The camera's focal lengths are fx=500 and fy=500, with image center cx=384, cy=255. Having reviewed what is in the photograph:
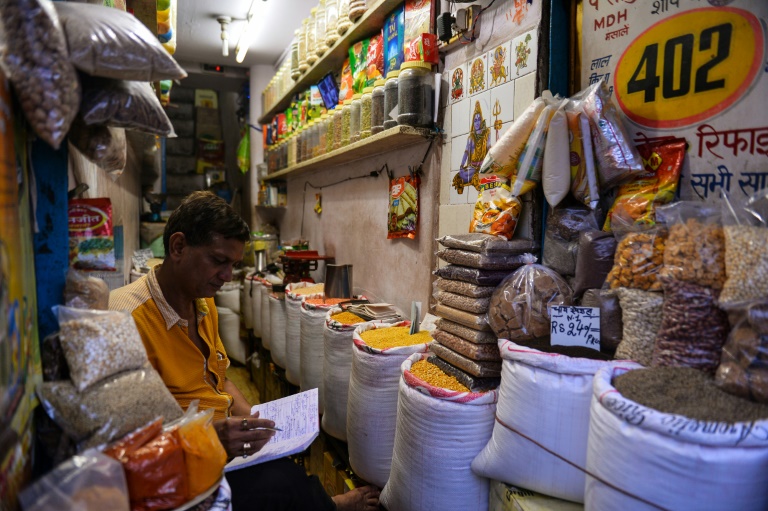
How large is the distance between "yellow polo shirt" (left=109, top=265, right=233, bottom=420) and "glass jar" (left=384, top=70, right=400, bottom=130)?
140 centimetres

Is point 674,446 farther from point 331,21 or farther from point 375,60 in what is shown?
point 331,21

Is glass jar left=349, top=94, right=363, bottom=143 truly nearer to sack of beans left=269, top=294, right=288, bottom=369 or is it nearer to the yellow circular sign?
sack of beans left=269, top=294, right=288, bottom=369

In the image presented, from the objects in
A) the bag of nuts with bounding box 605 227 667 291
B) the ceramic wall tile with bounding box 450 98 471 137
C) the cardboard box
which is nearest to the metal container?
the ceramic wall tile with bounding box 450 98 471 137

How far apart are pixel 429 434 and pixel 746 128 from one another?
1.22 m

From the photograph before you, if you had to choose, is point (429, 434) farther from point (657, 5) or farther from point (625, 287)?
point (657, 5)

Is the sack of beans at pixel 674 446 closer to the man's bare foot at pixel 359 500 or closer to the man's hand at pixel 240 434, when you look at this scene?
the man's hand at pixel 240 434

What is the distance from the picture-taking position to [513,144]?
5.45 feet

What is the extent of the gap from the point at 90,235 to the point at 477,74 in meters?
1.69

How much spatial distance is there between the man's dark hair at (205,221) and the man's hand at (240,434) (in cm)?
60

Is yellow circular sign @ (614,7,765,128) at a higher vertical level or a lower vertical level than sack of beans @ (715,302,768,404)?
higher

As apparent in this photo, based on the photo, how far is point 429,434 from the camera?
5.16ft

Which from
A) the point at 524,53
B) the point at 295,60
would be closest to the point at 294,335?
the point at 524,53

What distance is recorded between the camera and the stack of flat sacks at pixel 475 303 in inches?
65.6

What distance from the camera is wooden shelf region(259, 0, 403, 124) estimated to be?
2.79 metres
